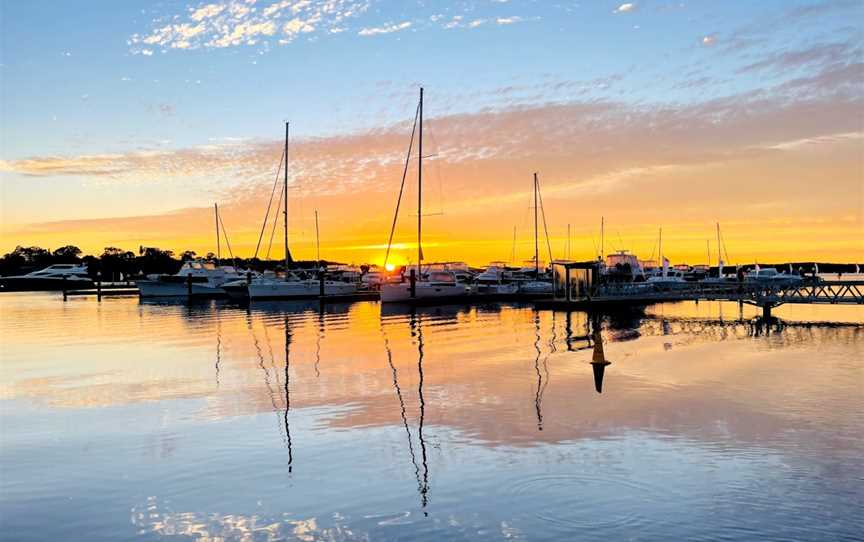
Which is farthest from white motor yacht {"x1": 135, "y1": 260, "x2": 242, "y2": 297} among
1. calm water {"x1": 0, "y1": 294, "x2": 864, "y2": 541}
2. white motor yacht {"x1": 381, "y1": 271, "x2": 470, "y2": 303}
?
calm water {"x1": 0, "y1": 294, "x2": 864, "y2": 541}

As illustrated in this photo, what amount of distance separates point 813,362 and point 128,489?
2652 cm

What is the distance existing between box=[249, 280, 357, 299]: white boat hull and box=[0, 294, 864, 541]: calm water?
Answer: 48342mm

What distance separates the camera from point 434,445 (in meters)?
15.5

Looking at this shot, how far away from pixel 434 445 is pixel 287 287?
7010 centimetres

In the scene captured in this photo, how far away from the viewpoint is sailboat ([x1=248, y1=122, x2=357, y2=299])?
81312 mm

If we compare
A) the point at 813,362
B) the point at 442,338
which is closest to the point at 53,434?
the point at 442,338

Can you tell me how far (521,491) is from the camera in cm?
1212

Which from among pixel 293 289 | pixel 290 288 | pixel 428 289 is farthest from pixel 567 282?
pixel 290 288

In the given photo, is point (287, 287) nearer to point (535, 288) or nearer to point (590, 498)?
point (535, 288)

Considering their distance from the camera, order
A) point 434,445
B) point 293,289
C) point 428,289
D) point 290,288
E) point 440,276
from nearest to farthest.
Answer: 1. point 434,445
2. point 428,289
3. point 440,276
4. point 290,288
5. point 293,289

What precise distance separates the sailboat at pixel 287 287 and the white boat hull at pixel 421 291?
14.3 meters

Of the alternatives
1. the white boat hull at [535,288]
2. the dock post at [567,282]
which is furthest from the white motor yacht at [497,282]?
the dock post at [567,282]

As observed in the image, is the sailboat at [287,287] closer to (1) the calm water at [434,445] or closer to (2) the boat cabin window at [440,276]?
(2) the boat cabin window at [440,276]

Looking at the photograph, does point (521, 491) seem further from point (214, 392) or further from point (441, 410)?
point (214, 392)
